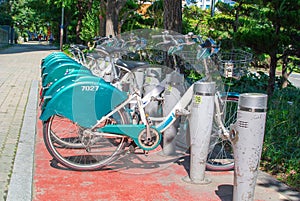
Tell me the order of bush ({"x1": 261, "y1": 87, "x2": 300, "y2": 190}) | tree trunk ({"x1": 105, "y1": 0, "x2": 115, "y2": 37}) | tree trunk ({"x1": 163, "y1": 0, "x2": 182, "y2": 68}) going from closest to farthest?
bush ({"x1": 261, "y1": 87, "x2": 300, "y2": 190})
tree trunk ({"x1": 163, "y1": 0, "x2": 182, "y2": 68})
tree trunk ({"x1": 105, "y1": 0, "x2": 115, "y2": 37})

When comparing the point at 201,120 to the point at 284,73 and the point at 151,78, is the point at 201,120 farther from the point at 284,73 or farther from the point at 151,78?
the point at 284,73

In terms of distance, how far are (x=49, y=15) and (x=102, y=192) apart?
39.0 m

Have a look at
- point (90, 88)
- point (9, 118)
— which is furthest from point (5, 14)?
point (90, 88)

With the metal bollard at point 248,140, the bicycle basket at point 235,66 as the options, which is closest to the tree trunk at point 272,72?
the bicycle basket at point 235,66

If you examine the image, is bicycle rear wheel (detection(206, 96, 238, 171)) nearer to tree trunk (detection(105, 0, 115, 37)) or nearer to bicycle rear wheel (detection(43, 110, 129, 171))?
bicycle rear wheel (detection(43, 110, 129, 171))

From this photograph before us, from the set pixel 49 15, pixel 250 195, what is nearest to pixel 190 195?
pixel 250 195

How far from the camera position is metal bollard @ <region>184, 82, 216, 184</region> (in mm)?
4320

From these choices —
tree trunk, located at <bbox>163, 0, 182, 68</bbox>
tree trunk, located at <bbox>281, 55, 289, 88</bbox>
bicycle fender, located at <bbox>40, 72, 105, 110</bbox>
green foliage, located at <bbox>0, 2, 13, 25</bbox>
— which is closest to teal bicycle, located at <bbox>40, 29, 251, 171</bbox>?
bicycle fender, located at <bbox>40, 72, 105, 110</bbox>

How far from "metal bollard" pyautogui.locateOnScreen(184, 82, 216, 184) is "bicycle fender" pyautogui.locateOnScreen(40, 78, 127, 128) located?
2.83ft

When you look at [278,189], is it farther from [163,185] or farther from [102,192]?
[102,192]

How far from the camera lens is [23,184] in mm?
4227

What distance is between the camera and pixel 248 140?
11.9ft

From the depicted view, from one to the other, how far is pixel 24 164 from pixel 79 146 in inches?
34.4

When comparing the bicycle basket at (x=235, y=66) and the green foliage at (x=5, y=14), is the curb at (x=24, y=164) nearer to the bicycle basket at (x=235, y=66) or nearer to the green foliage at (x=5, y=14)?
the bicycle basket at (x=235, y=66)
